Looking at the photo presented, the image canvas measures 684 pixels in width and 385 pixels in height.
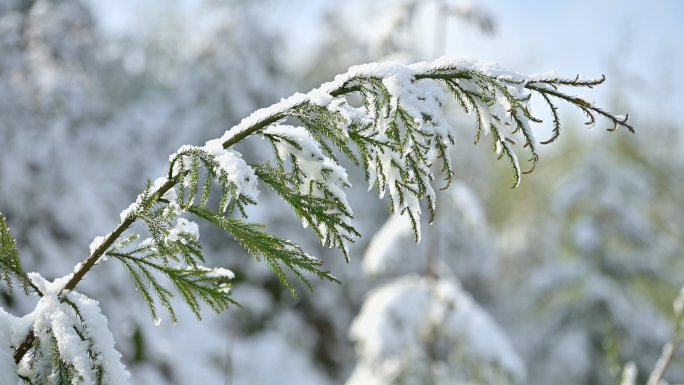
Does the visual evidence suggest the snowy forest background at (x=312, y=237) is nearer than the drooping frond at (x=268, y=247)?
No

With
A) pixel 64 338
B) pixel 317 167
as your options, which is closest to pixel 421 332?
pixel 317 167

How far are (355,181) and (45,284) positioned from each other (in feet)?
25.2

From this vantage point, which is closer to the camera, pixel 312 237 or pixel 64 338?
pixel 64 338

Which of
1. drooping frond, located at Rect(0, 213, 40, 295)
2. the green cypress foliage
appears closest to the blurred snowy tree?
the green cypress foliage

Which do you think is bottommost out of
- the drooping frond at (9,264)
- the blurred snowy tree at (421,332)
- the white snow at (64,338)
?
the white snow at (64,338)

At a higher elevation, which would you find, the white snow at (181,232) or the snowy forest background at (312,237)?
the snowy forest background at (312,237)

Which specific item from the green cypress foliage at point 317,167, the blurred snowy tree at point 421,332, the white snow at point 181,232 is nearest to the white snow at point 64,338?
the green cypress foliage at point 317,167

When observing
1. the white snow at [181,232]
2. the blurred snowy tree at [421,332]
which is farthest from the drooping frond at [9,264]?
the blurred snowy tree at [421,332]

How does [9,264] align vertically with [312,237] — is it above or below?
below

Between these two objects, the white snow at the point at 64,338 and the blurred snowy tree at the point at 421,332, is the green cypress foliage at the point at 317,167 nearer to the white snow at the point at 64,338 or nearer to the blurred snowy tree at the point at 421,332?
the white snow at the point at 64,338

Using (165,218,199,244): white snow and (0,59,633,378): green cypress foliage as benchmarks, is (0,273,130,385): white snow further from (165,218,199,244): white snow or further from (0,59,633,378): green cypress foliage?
(165,218,199,244): white snow


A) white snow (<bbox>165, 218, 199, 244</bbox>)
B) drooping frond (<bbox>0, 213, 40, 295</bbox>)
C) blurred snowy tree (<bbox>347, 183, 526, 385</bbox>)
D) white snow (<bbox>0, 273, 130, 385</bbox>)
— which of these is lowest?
white snow (<bbox>0, 273, 130, 385</bbox>)

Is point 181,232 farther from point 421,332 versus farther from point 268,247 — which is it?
point 421,332

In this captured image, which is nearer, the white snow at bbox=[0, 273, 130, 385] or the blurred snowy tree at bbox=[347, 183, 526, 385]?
the white snow at bbox=[0, 273, 130, 385]
